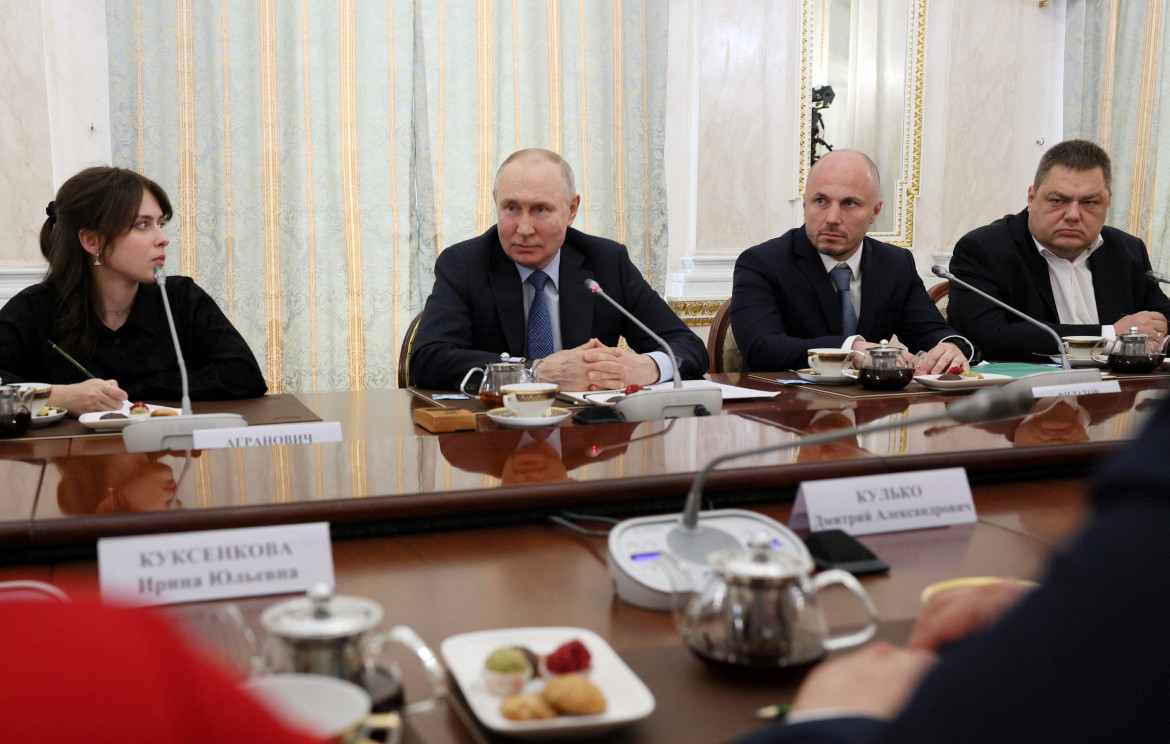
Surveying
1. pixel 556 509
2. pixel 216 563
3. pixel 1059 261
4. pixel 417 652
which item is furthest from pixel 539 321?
pixel 417 652

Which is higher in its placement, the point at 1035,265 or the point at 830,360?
the point at 1035,265

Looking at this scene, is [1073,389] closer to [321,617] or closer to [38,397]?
[321,617]

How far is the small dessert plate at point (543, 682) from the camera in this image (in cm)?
69

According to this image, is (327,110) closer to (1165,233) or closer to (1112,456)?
(1112,456)

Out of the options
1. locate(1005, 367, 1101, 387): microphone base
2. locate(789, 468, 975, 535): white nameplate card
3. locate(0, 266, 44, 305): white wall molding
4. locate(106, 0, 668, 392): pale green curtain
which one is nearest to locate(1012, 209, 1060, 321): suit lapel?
locate(1005, 367, 1101, 387): microphone base

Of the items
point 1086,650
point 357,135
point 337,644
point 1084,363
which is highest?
point 357,135

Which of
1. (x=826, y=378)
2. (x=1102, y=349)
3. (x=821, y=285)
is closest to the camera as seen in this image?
(x=826, y=378)

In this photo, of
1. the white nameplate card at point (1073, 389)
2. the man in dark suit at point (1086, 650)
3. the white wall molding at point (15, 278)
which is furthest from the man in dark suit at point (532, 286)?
the man in dark suit at point (1086, 650)

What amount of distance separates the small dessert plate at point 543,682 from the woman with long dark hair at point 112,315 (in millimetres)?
1862

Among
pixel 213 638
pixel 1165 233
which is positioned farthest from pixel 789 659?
pixel 1165 233

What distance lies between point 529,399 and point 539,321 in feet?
3.56

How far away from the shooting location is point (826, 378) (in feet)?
8.39

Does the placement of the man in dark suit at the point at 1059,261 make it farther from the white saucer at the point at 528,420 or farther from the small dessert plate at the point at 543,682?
the small dessert plate at the point at 543,682

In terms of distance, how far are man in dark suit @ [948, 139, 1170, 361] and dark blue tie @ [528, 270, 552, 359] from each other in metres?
1.47
